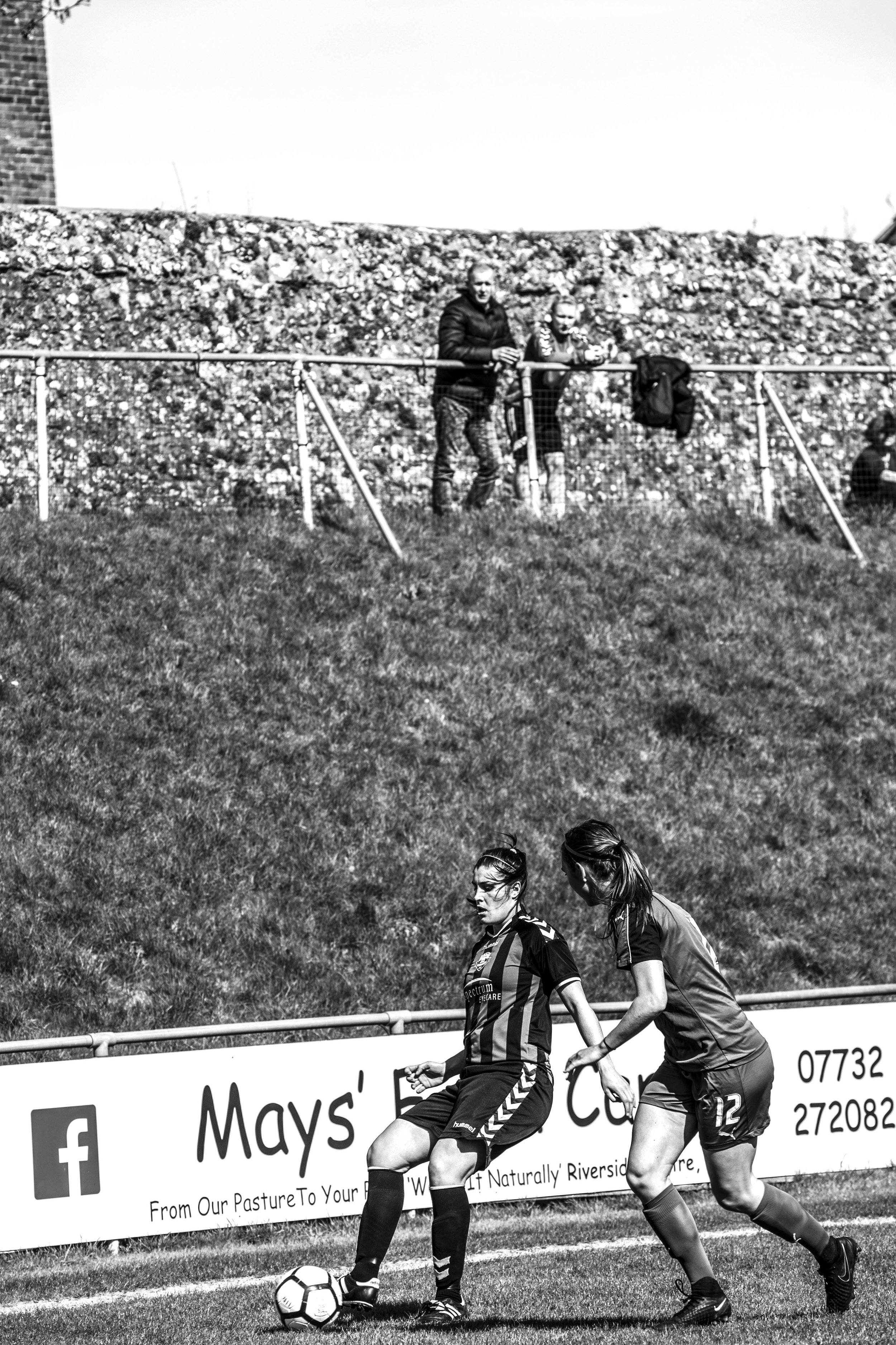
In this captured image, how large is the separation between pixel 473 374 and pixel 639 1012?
12015 mm

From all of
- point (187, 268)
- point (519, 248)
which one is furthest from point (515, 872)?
point (519, 248)

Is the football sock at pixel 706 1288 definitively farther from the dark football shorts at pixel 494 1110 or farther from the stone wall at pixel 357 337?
the stone wall at pixel 357 337

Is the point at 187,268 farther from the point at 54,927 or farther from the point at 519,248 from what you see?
the point at 54,927

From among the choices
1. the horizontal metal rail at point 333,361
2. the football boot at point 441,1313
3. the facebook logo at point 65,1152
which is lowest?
the facebook logo at point 65,1152

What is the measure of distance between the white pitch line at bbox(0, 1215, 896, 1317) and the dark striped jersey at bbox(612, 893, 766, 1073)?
2.86 metres

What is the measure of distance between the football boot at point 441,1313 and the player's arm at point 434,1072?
0.89m

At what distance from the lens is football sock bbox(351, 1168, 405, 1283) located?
666 centimetres

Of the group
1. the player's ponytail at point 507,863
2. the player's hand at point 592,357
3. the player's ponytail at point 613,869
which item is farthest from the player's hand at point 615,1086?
the player's hand at point 592,357

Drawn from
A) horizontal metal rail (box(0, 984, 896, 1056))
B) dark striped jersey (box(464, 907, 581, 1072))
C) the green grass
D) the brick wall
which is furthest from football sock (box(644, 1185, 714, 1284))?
the brick wall

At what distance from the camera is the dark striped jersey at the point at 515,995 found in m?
6.87

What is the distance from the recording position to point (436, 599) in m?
16.4

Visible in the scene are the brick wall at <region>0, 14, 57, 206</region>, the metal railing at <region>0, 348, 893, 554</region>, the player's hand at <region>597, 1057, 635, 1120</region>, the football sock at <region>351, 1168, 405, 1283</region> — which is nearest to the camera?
the player's hand at <region>597, 1057, 635, 1120</region>

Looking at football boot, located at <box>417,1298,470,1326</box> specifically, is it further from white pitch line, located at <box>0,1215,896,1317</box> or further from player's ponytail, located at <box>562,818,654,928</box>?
white pitch line, located at <box>0,1215,896,1317</box>

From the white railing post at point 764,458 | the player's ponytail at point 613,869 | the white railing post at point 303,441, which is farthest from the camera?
the white railing post at point 764,458
